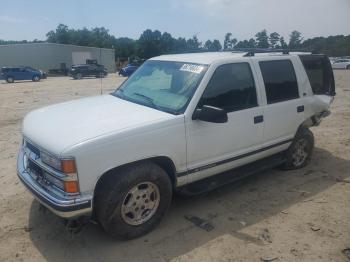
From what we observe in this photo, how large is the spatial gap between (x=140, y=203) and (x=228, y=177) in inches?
51.7

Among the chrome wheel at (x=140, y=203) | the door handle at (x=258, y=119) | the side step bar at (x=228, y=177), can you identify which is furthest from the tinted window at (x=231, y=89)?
the chrome wheel at (x=140, y=203)

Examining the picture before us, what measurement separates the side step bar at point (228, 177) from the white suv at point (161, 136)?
0.05 feet

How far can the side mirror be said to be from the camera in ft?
11.8

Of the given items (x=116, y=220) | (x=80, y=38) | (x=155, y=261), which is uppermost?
(x=80, y=38)

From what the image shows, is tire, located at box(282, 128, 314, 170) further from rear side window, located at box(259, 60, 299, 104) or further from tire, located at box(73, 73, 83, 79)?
tire, located at box(73, 73, 83, 79)

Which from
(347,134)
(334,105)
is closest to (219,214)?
(347,134)

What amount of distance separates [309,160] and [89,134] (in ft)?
13.5

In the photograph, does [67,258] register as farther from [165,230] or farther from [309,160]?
[309,160]

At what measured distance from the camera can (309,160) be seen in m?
5.87

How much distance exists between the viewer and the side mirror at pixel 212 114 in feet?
11.8

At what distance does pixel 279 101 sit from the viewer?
4836 mm

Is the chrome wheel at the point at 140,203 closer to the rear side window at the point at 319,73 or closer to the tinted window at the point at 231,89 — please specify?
the tinted window at the point at 231,89

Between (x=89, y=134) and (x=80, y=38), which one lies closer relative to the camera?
(x=89, y=134)

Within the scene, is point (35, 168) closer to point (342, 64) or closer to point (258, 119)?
point (258, 119)
